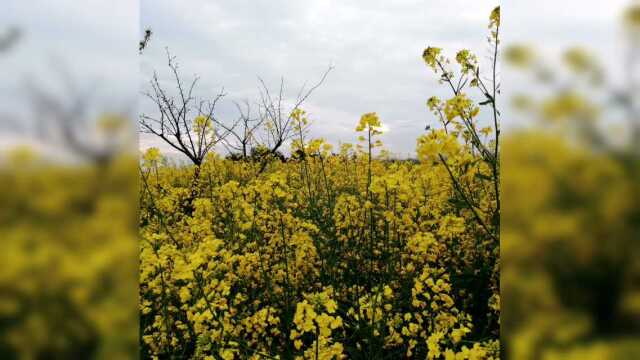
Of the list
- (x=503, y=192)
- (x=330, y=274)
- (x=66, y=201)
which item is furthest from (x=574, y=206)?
(x=330, y=274)

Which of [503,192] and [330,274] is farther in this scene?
[330,274]

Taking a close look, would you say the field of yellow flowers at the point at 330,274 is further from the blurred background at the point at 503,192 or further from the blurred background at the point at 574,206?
the blurred background at the point at 574,206

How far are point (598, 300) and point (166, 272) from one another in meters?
2.60

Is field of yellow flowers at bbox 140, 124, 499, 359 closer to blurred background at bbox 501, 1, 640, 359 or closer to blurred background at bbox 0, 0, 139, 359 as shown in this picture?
blurred background at bbox 0, 0, 139, 359

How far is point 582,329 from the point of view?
1.18 feet

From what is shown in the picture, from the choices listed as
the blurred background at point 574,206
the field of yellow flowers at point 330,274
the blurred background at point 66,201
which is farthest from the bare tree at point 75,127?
the field of yellow flowers at point 330,274

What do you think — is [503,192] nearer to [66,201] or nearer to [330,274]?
[66,201]

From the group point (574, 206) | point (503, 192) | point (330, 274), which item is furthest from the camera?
point (330, 274)

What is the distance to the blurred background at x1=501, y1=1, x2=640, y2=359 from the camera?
0.34 meters

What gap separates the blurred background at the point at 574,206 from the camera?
0.34m

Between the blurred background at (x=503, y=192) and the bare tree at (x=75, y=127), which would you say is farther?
the bare tree at (x=75, y=127)

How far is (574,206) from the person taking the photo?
0.35 metres

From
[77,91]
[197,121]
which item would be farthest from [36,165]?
[197,121]

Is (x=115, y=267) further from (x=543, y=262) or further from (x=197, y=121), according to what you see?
(x=197, y=121)
